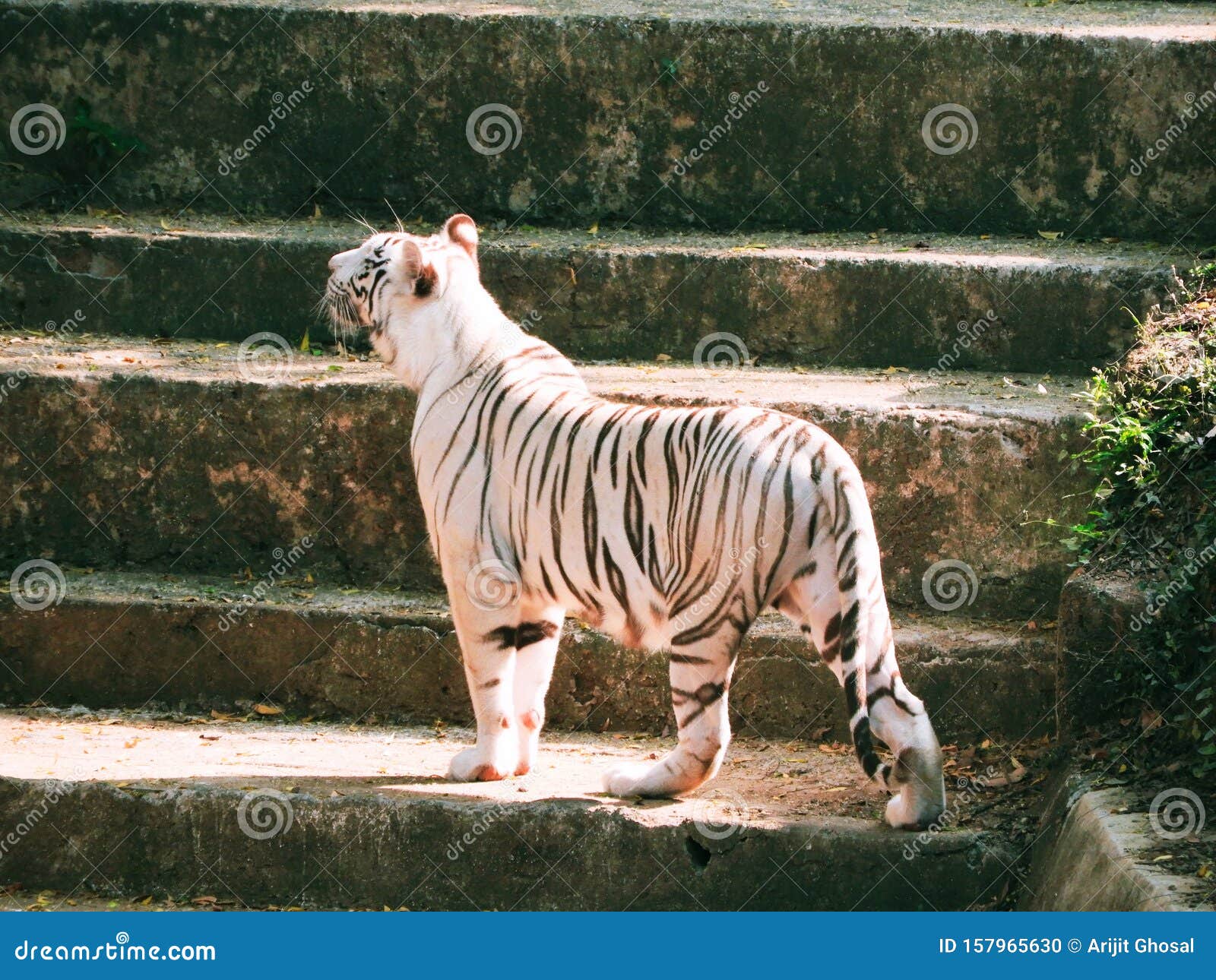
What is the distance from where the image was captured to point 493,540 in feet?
15.8

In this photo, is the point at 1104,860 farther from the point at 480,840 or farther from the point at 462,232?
the point at 462,232

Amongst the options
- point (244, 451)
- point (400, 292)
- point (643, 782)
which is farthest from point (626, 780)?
point (244, 451)

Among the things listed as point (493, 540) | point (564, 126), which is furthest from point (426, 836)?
point (564, 126)

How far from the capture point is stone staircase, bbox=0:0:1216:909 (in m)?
4.69

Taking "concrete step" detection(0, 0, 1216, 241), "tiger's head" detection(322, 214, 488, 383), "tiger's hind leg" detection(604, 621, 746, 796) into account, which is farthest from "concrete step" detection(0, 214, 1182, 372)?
"tiger's hind leg" detection(604, 621, 746, 796)

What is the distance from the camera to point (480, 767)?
483 centimetres

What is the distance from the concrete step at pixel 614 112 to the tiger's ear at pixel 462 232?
2.43 meters

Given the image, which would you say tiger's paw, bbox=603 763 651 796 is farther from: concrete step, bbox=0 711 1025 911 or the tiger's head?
the tiger's head

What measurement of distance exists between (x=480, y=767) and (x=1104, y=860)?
1990 millimetres

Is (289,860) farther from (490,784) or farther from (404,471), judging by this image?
(404,471)

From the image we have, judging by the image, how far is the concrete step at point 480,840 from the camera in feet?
14.5

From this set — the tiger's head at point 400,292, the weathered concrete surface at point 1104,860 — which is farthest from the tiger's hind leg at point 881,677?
the tiger's head at point 400,292

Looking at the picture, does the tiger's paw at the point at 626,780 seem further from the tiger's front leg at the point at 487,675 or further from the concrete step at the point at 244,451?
the concrete step at the point at 244,451

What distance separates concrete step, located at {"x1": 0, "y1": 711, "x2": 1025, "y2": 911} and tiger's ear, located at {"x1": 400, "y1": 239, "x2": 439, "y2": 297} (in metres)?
1.67
